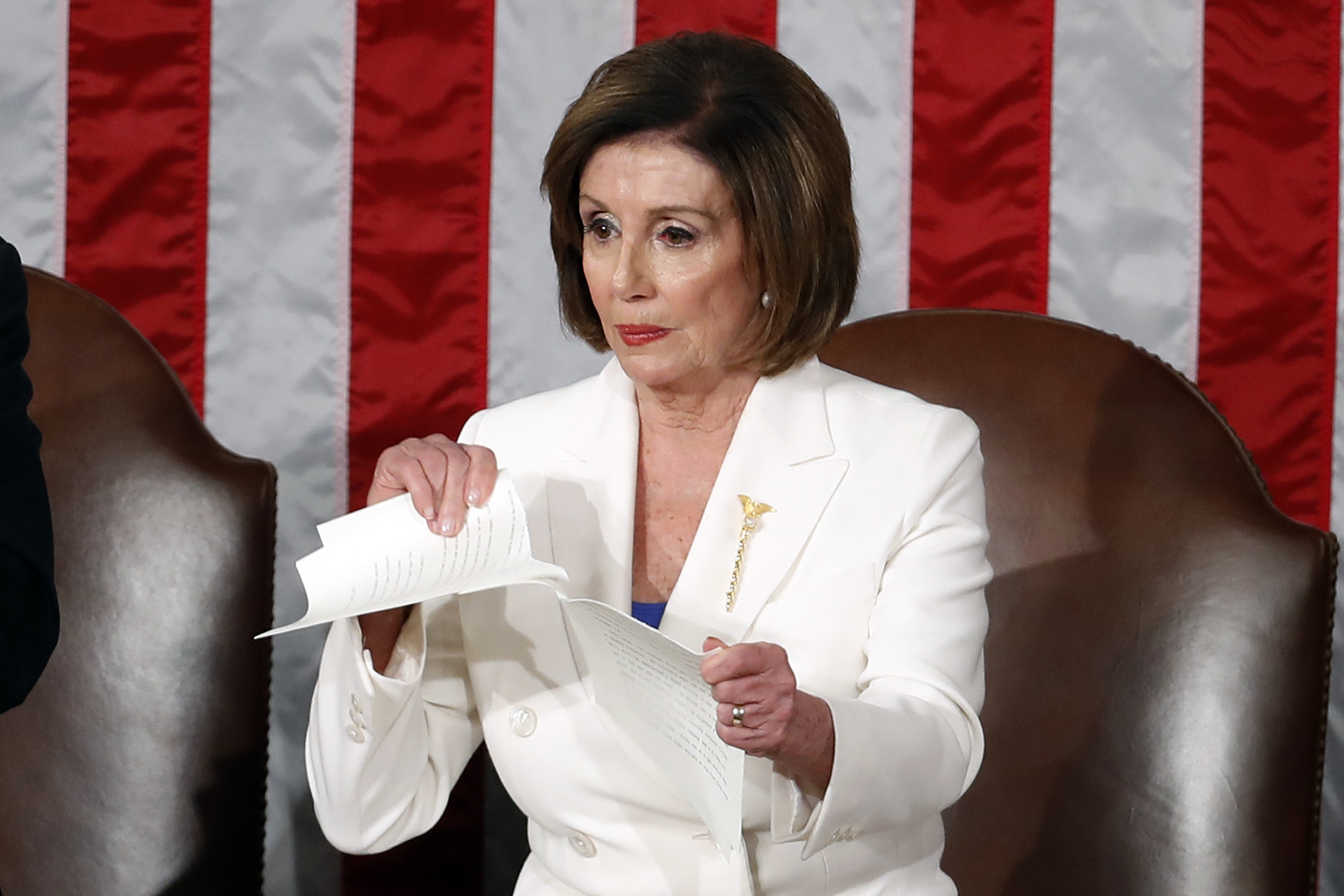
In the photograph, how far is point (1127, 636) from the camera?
2.08 metres

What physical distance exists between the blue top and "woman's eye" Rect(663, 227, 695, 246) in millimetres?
417

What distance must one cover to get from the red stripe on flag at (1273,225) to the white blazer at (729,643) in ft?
2.93

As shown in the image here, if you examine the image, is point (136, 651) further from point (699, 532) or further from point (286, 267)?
point (699, 532)

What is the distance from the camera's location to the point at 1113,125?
8.00ft

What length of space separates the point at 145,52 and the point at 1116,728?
1885 mm

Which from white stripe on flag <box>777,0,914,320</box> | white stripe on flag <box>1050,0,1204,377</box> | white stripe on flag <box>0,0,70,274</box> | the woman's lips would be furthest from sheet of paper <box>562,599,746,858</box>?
white stripe on flag <box>0,0,70,274</box>

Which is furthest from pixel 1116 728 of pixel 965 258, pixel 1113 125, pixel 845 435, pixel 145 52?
pixel 145 52

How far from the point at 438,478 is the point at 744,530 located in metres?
0.38

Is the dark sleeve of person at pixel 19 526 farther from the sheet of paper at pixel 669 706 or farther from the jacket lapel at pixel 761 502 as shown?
the jacket lapel at pixel 761 502

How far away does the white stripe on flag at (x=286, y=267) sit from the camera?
2473mm

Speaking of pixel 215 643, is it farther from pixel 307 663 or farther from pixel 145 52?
pixel 145 52

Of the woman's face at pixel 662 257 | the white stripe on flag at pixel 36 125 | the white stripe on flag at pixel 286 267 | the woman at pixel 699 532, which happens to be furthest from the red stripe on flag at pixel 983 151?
the white stripe on flag at pixel 36 125

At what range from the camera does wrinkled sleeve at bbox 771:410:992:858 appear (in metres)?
1.42

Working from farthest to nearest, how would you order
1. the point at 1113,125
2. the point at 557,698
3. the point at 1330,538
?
1. the point at 1113,125
2. the point at 1330,538
3. the point at 557,698
